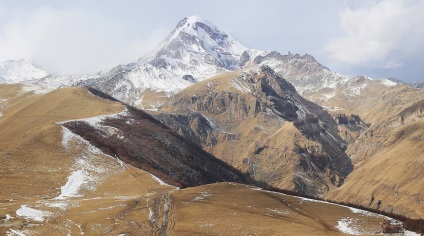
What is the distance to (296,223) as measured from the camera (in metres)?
62.5

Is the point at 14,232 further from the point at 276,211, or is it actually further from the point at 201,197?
the point at 276,211

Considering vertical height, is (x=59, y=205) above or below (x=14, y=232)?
above

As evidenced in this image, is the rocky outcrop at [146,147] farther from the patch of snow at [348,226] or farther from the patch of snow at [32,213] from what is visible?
the patch of snow at [348,226]

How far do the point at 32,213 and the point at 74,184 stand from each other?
31971mm

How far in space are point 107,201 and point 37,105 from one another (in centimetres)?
13696

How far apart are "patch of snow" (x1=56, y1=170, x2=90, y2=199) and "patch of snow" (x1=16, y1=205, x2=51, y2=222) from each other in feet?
60.5

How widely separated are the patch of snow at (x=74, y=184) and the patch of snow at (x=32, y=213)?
726 inches

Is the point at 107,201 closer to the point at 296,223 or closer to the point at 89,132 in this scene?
the point at 296,223

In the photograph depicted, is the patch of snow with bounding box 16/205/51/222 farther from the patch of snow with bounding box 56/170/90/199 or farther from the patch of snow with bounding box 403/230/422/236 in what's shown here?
the patch of snow with bounding box 403/230/422/236

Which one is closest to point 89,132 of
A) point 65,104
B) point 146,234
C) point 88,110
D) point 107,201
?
point 88,110

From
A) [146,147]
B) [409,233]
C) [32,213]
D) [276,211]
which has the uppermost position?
[146,147]

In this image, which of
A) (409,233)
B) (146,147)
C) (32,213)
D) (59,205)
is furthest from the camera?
(146,147)

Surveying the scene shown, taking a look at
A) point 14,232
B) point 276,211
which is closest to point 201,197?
point 276,211

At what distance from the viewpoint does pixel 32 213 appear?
6488 centimetres
